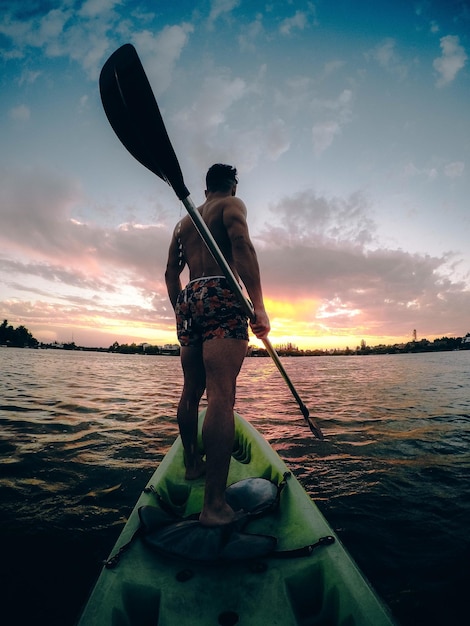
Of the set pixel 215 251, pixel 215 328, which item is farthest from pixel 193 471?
pixel 215 251

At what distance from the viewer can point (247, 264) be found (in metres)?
2.39

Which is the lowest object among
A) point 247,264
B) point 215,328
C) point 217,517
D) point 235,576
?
point 235,576

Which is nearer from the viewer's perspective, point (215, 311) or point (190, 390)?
point (215, 311)

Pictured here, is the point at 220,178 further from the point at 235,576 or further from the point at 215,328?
the point at 235,576

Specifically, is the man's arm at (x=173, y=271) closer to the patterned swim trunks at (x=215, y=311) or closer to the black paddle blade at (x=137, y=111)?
the patterned swim trunks at (x=215, y=311)

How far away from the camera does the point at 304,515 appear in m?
2.13

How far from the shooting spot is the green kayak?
4.71 ft

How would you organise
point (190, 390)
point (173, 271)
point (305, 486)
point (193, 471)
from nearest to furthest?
point (190, 390) → point (193, 471) → point (173, 271) → point (305, 486)

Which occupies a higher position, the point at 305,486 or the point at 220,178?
the point at 220,178

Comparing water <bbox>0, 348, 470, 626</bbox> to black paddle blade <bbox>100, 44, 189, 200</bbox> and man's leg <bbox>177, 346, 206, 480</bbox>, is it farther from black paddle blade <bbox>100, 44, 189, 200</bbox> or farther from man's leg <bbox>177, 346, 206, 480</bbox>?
black paddle blade <bbox>100, 44, 189, 200</bbox>

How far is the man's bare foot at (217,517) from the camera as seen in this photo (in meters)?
1.95

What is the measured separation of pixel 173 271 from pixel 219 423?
1.65 meters

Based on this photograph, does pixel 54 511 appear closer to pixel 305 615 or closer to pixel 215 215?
pixel 305 615

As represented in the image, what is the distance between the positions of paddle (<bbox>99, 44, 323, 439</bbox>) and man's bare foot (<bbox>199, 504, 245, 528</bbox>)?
1532 mm
